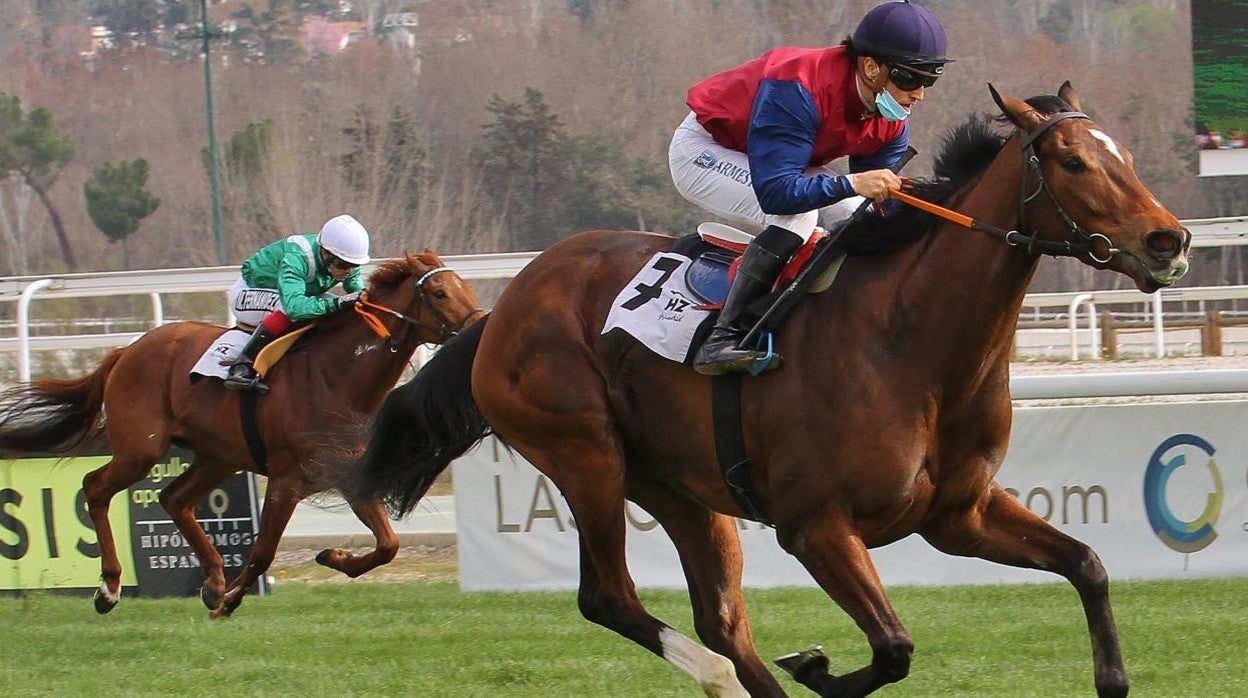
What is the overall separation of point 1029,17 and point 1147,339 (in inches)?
351

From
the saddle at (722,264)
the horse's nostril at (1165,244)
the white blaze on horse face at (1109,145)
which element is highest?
the white blaze on horse face at (1109,145)

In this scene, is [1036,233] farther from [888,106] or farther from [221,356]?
[221,356]

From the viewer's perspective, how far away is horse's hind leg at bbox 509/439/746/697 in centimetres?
466

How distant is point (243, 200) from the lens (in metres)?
27.0

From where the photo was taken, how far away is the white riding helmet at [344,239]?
7.62 metres

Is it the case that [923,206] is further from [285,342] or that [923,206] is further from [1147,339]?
[1147,339]

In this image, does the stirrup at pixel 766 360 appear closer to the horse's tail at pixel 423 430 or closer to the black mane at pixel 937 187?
the black mane at pixel 937 187

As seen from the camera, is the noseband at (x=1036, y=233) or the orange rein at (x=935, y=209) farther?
the orange rein at (x=935, y=209)

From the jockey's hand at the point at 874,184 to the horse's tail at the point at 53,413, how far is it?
17.2 ft

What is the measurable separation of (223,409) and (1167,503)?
13.6ft

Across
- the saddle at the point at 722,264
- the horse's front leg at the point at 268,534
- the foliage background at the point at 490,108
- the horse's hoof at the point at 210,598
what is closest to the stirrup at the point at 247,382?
the horse's front leg at the point at 268,534

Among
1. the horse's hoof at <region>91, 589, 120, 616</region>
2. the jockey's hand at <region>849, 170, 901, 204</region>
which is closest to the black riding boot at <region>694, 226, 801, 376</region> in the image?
the jockey's hand at <region>849, 170, 901, 204</region>

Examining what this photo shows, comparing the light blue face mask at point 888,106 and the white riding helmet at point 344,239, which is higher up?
the light blue face mask at point 888,106

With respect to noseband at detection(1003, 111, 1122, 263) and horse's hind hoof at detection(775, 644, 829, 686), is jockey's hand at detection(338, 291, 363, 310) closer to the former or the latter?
horse's hind hoof at detection(775, 644, 829, 686)
